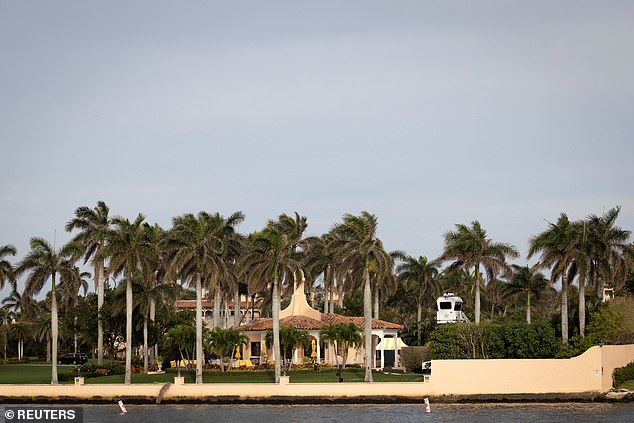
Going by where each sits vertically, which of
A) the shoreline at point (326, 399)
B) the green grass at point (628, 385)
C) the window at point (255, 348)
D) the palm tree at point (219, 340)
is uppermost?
the palm tree at point (219, 340)

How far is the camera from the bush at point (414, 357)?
85875mm

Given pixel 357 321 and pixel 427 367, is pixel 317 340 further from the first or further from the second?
pixel 427 367

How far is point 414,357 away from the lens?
8688 cm

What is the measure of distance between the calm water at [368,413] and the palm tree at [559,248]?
1867cm

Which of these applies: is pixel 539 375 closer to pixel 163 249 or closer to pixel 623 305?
pixel 623 305

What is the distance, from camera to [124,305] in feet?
276

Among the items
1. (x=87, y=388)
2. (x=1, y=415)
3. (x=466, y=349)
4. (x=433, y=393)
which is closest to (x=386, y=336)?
(x=466, y=349)

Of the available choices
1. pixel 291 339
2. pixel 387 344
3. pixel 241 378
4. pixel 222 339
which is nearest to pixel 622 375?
pixel 291 339

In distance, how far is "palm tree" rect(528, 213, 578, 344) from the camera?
80688mm

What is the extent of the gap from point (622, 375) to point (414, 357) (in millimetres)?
22344

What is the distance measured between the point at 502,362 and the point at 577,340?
9.83 m

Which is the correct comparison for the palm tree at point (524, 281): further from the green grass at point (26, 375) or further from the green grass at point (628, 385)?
the green grass at point (26, 375)

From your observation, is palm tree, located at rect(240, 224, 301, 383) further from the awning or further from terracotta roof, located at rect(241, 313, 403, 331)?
the awning

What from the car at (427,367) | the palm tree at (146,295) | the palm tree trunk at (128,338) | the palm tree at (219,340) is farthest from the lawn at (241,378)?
the palm tree at (146,295)
